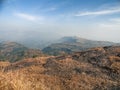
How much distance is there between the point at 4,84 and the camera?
7.91m

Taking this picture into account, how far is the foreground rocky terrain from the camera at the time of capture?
11.7m

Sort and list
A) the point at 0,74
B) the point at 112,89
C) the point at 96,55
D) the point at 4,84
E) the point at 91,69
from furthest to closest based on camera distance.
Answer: the point at 96,55, the point at 91,69, the point at 112,89, the point at 0,74, the point at 4,84

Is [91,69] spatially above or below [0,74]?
below

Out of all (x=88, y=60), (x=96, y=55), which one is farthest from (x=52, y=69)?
(x=96, y=55)

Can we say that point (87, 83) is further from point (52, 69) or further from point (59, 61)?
point (59, 61)

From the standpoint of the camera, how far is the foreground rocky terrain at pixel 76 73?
11.7m

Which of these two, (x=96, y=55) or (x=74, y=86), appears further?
(x=96, y=55)

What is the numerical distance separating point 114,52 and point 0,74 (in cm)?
1139

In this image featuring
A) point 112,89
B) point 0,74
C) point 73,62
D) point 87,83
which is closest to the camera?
point 0,74

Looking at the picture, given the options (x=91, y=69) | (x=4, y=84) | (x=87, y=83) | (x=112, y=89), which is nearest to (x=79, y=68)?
(x=91, y=69)

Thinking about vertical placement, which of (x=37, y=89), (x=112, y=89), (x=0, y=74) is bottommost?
(x=112, y=89)

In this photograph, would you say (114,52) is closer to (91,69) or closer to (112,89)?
(91,69)

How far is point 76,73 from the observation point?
14.4m

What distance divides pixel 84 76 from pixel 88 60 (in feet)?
11.1
